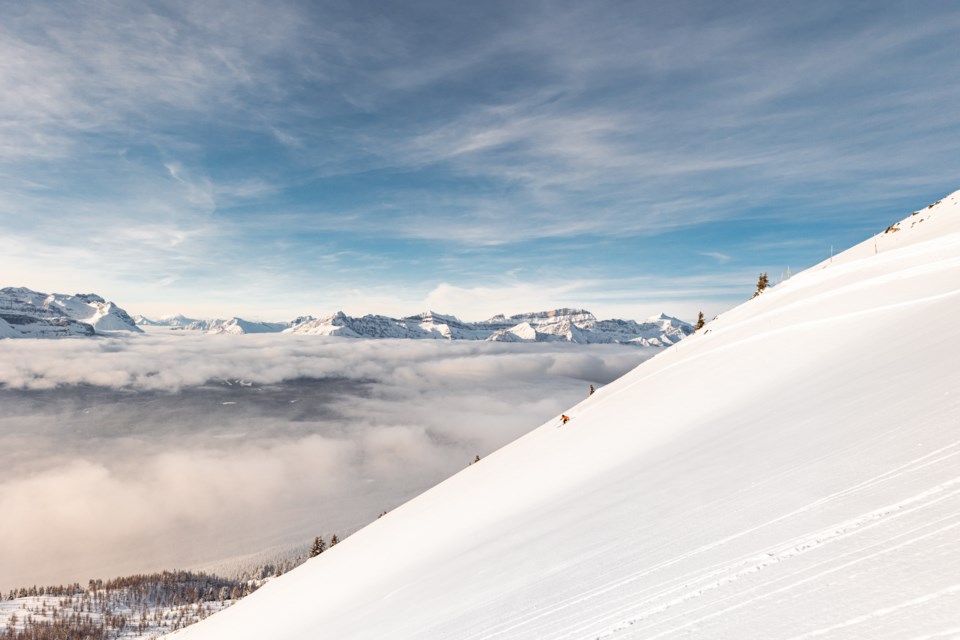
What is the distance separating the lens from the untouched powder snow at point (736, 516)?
3.61 m

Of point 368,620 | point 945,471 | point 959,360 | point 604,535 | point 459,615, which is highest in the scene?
point 959,360

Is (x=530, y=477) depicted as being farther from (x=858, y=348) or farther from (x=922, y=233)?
(x=922, y=233)

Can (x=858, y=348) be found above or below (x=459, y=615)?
above

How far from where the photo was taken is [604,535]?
7.46m

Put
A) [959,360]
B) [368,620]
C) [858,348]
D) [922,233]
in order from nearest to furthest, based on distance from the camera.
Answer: [959,360] → [368,620] → [858,348] → [922,233]

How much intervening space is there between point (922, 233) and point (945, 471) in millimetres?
24468

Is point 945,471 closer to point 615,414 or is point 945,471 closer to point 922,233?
point 615,414

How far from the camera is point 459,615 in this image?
7.15 m

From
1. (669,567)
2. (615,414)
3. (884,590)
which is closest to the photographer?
(884,590)

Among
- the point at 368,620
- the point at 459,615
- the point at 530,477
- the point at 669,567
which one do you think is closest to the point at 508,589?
the point at 459,615

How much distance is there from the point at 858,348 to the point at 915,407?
6479mm

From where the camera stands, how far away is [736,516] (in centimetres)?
566

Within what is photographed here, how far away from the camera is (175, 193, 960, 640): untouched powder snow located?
3613 millimetres

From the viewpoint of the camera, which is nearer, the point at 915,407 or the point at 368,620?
the point at 915,407
